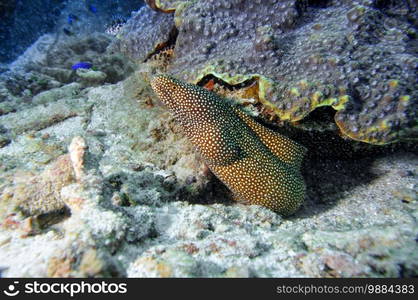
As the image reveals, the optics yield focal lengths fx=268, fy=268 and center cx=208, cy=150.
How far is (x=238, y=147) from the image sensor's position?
362 centimetres

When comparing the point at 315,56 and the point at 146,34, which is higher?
the point at 146,34

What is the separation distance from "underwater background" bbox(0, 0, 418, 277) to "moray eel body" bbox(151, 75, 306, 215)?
20 millimetres

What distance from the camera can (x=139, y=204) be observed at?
3053 mm

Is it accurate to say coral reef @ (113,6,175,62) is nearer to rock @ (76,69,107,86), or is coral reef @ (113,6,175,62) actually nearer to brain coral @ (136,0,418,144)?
brain coral @ (136,0,418,144)

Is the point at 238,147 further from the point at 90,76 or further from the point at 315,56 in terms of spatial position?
the point at 90,76

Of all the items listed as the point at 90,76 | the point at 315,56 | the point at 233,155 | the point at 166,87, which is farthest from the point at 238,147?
the point at 90,76

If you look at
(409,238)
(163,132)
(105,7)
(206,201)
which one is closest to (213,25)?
(163,132)

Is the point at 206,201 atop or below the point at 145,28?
below

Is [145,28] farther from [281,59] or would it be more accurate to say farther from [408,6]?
[408,6]

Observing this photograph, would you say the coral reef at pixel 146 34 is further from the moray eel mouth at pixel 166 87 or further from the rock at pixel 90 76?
the rock at pixel 90 76

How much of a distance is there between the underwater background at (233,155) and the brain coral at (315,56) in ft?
0.07

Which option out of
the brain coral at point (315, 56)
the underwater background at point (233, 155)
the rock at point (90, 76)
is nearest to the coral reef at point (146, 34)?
the underwater background at point (233, 155)

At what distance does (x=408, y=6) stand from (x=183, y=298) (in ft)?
17.8

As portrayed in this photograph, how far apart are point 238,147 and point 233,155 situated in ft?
0.44
